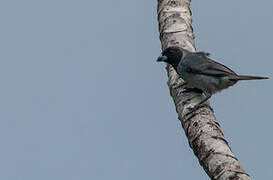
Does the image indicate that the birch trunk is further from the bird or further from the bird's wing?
the bird's wing

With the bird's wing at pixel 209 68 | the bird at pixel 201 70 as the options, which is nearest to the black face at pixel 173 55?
the bird at pixel 201 70

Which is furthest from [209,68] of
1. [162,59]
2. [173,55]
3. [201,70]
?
[173,55]

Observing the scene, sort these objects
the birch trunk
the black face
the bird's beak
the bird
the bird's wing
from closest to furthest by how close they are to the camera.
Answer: the birch trunk
the black face
the bird
the bird's beak
the bird's wing

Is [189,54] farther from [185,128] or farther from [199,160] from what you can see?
[199,160]

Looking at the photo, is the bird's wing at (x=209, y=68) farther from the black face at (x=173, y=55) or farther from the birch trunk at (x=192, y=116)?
the black face at (x=173, y=55)

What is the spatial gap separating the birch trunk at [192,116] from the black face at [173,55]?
2.1 inches

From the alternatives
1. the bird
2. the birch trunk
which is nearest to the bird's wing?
the bird

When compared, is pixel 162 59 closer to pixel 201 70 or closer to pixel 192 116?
pixel 201 70

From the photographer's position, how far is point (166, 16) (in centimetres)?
712

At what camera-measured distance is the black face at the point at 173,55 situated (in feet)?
22.4

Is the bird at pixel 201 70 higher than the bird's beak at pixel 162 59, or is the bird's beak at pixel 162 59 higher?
the bird's beak at pixel 162 59

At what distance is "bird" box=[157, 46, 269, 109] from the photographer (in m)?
6.97

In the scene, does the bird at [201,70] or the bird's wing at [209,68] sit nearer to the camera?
the bird at [201,70]

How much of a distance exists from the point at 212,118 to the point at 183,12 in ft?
6.78
